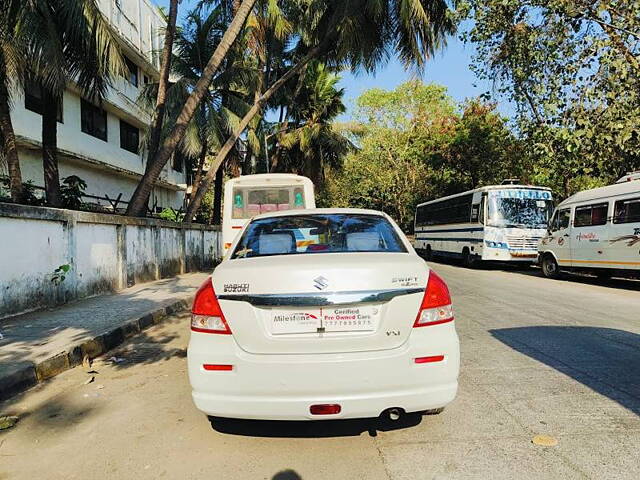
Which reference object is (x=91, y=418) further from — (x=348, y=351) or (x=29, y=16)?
(x=29, y=16)

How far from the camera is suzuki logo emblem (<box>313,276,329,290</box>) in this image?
9.96ft

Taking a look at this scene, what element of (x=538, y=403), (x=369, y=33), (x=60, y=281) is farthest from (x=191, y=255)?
(x=538, y=403)

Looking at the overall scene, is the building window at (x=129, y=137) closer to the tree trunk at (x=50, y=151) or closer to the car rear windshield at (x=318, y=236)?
the tree trunk at (x=50, y=151)

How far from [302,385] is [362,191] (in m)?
44.7

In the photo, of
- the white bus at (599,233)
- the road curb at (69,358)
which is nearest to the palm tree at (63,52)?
the road curb at (69,358)

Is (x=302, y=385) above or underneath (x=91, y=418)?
above

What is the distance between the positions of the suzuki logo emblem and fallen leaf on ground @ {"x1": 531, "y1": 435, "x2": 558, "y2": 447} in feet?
5.62

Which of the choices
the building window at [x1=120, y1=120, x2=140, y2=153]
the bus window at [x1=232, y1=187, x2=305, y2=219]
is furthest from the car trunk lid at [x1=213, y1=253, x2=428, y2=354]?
the building window at [x1=120, y1=120, x2=140, y2=153]

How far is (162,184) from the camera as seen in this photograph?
28.1 m

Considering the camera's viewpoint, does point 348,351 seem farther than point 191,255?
Result: No

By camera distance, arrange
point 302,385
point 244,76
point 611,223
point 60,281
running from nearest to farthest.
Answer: point 302,385 → point 60,281 → point 611,223 → point 244,76

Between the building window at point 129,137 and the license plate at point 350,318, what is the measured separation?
76.0 feet

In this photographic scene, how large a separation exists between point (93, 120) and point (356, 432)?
20931 millimetres

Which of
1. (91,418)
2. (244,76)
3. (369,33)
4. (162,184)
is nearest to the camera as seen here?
(91,418)
